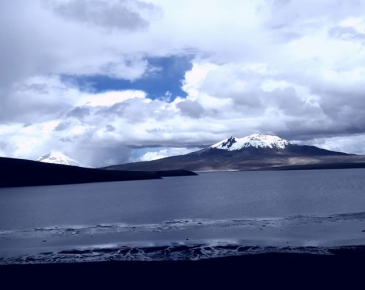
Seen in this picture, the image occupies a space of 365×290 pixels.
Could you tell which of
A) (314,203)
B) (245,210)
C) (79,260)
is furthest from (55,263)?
(314,203)

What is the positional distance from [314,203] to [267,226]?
29.4 meters

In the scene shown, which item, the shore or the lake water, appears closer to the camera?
the shore

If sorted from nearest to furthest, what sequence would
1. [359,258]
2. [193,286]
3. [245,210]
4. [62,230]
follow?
1. [193,286]
2. [359,258]
3. [62,230]
4. [245,210]

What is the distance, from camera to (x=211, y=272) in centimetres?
2761

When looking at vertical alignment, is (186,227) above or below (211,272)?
above

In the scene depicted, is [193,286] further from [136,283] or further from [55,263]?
[55,263]

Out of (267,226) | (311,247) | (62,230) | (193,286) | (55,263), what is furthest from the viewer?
(62,230)

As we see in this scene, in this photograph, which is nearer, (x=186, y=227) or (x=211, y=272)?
(x=211, y=272)

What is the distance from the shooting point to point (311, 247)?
113 feet

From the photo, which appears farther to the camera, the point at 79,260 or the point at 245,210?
the point at 245,210

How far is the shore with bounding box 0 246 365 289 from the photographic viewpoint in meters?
25.1

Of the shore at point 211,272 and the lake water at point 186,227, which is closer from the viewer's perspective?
the shore at point 211,272

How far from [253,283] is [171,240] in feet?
56.7

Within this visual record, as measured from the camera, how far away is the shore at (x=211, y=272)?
82.3ft
